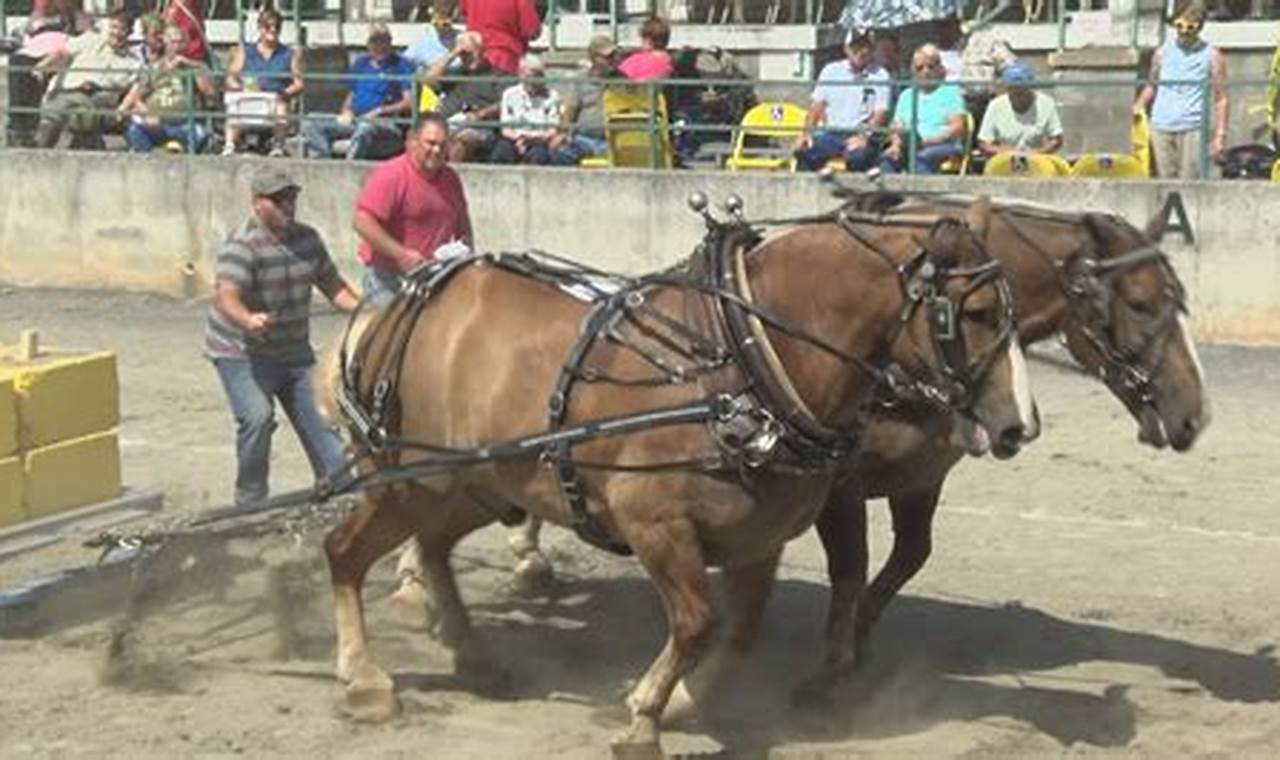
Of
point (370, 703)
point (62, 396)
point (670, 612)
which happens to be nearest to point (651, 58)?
point (62, 396)

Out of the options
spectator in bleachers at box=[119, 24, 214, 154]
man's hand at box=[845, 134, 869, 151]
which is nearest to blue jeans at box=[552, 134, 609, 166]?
man's hand at box=[845, 134, 869, 151]

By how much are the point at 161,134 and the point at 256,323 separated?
11375 mm

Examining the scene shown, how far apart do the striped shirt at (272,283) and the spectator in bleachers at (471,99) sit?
8409mm

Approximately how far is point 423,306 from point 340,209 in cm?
1095

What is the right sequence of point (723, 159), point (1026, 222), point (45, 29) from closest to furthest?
1. point (1026, 222)
2. point (723, 159)
3. point (45, 29)

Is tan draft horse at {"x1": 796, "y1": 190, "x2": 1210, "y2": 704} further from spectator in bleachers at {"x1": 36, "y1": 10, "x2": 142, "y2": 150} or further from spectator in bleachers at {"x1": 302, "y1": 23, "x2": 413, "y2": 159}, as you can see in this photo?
spectator in bleachers at {"x1": 36, "y1": 10, "x2": 142, "y2": 150}

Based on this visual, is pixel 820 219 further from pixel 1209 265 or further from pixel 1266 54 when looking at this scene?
pixel 1266 54

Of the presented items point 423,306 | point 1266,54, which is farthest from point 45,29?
point 423,306

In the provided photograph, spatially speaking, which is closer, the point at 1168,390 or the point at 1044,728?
the point at 1168,390

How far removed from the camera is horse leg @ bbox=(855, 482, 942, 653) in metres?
9.02

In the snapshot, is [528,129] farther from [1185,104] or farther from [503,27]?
[1185,104]

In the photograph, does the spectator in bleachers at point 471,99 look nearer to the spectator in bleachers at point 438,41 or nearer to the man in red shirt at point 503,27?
the man in red shirt at point 503,27

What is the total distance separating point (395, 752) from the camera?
809 cm

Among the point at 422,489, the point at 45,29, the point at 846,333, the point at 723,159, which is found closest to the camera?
the point at 846,333
